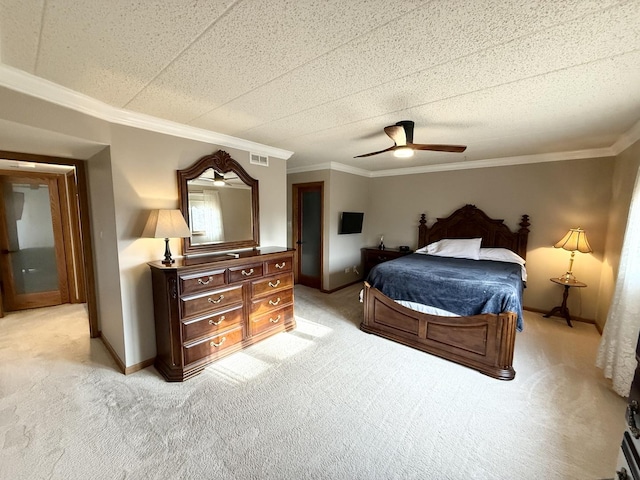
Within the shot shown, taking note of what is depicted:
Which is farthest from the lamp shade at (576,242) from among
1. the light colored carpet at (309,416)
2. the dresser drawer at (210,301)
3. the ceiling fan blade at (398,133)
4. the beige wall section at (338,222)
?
the dresser drawer at (210,301)

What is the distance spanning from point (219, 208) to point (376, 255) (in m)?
3.31

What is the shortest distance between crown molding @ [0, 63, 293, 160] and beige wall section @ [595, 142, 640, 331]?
4.24 m

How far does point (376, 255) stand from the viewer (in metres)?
5.35

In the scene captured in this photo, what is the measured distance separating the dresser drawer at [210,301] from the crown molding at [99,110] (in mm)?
1647

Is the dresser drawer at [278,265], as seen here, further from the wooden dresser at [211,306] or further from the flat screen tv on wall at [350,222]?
the flat screen tv on wall at [350,222]

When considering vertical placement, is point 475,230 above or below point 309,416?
above

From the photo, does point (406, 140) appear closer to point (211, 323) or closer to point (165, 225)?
point (165, 225)

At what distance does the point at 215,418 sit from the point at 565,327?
4381 millimetres

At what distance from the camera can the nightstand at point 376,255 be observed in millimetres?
5098

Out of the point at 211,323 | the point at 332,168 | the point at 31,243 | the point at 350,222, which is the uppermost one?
the point at 332,168

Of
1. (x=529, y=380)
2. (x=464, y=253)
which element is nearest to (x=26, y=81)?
(x=529, y=380)

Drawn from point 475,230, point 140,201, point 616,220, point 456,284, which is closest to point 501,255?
point 475,230

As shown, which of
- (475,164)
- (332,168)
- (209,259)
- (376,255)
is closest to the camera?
(209,259)

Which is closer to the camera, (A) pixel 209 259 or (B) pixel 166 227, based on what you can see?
(B) pixel 166 227
